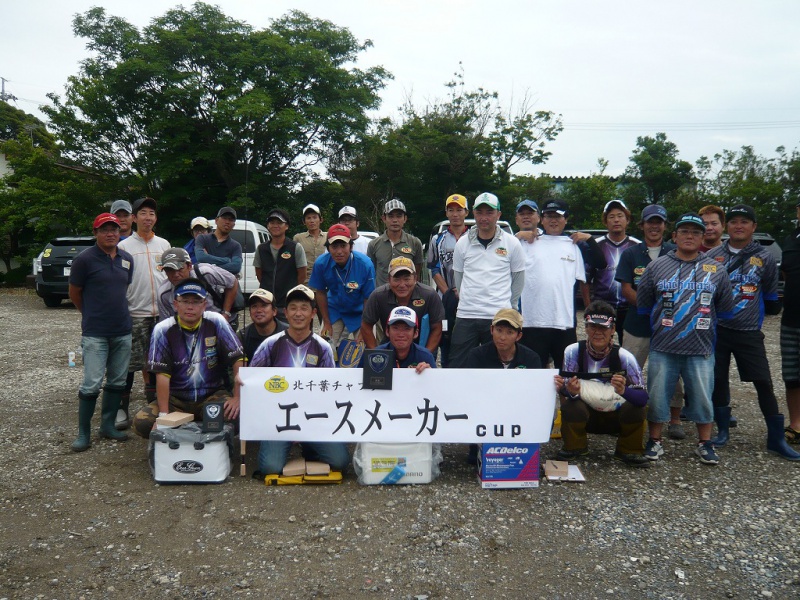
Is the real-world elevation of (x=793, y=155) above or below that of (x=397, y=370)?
above

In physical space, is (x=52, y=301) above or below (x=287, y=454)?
above

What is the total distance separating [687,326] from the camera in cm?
442

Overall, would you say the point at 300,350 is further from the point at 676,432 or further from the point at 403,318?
the point at 676,432

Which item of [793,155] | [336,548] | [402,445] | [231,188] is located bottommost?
[336,548]

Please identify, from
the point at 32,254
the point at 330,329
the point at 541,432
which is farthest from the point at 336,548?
the point at 32,254

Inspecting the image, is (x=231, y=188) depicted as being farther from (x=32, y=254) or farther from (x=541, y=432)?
(x=541, y=432)

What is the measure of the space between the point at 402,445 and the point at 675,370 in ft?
7.42

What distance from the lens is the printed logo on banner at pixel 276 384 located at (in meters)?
4.16

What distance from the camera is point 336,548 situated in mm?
3254

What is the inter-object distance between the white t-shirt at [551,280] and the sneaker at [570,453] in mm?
1066

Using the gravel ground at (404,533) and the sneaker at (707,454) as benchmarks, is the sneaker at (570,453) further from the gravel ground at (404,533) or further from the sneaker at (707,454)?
the sneaker at (707,454)

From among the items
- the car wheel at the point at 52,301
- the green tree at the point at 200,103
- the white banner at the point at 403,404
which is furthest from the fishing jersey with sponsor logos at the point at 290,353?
the green tree at the point at 200,103

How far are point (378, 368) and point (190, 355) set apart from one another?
5.12 feet

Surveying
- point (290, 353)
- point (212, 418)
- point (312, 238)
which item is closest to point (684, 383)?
point (290, 353)
